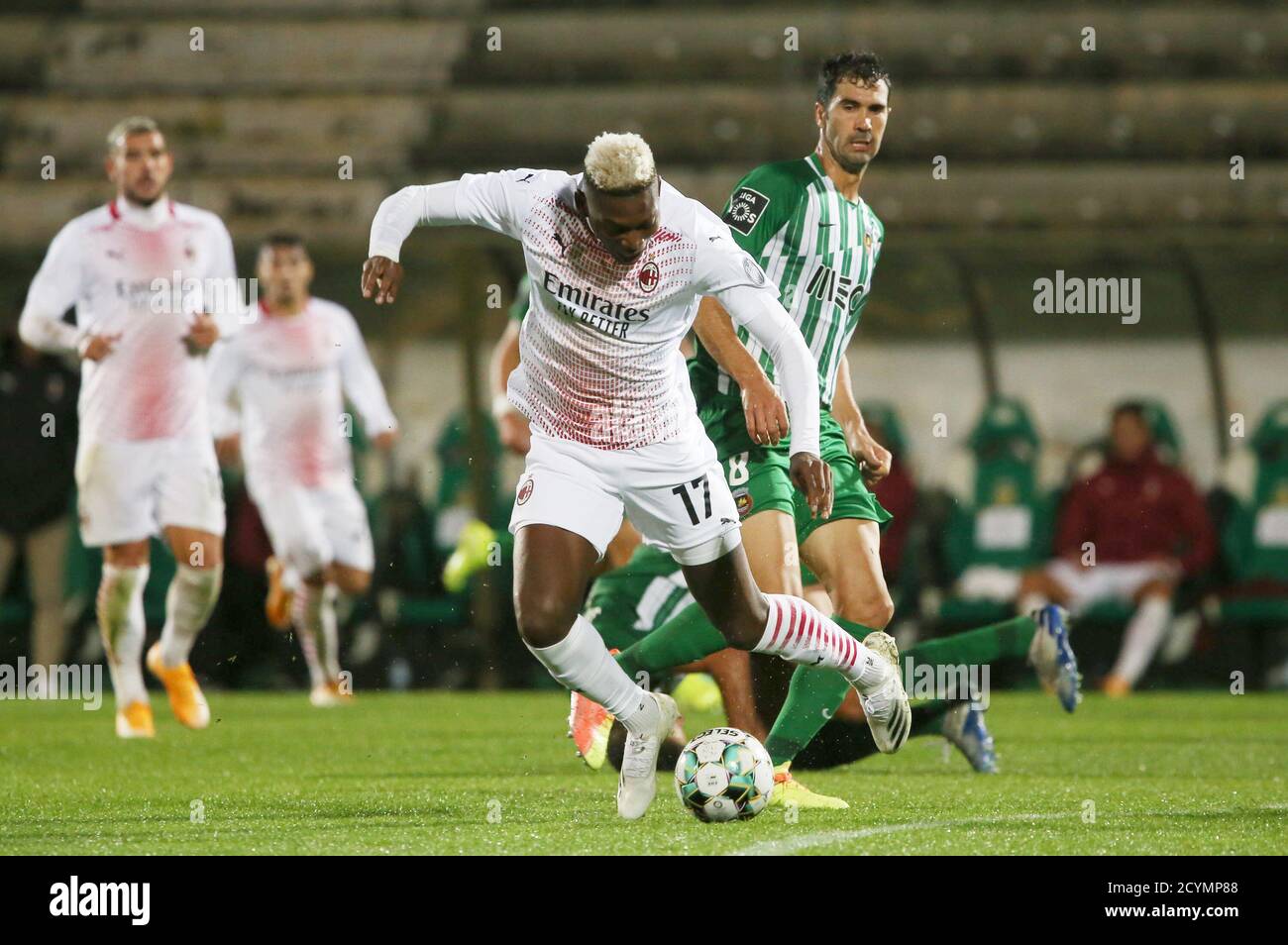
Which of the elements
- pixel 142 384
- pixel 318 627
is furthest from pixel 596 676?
pixel 318 627

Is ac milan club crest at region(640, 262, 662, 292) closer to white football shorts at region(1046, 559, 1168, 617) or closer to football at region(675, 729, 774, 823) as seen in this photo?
football at region(675, 729, 774, 823)

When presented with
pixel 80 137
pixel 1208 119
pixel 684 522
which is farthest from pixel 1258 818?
pixel 80 137

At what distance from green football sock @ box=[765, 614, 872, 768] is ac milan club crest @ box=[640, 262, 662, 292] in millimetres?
1262

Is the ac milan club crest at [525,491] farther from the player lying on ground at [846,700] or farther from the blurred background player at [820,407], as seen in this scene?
the player lying on ground at [846,700]

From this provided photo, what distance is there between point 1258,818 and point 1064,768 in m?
1.78

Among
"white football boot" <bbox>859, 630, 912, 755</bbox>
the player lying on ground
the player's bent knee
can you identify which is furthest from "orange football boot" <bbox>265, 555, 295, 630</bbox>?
the player's bent knee

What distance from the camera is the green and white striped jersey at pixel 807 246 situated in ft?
21.2

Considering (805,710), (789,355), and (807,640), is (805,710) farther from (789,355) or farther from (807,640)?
(789,355)

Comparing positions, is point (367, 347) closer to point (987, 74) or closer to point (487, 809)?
point (987, 74)

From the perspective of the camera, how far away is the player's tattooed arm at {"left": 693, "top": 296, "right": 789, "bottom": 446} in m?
5.80

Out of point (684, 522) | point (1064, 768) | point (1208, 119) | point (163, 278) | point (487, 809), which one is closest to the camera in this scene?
point (684, 522)

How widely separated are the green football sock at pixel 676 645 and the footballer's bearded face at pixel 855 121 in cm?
141

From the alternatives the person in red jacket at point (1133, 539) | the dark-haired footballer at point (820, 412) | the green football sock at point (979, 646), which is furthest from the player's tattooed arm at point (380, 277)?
the person in red jacket at point (1133, 539)

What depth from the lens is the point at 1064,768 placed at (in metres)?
7.69
